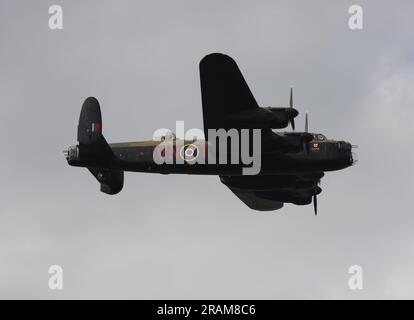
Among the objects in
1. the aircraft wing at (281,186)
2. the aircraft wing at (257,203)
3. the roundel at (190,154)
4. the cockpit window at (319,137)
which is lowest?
the aircraft wing at (257,203)

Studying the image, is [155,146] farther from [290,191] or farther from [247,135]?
[290,191]

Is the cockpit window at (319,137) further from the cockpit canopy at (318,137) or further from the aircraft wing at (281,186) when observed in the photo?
the aircraft wing at (281,186)

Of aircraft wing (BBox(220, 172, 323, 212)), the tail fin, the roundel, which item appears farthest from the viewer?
aircraft wing (BBox(220, 172, 323, 212))

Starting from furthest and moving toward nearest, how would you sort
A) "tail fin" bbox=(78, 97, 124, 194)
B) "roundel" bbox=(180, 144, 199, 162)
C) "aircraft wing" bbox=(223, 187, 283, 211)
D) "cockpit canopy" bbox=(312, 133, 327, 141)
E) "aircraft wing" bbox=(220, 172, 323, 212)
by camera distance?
"aircraft wing" bbox=(223, 187, 283, 211) < "aircraft wing" bbox=(220, 172, 323, 212) < "cockpit canopy" bbox=(312, 133, 327, 141) < "roundel" bbox=(180, 144, 199, 162) < "tail fin" bbox=(78, 97, 124, 194)

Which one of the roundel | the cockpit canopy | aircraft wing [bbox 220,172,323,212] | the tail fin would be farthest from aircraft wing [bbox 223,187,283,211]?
the tail fin

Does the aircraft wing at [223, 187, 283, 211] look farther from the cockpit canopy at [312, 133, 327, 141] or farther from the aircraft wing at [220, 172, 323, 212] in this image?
the cockpit canopy at [312, 133, 327, 141]

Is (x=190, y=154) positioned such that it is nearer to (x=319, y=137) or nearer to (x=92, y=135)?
(x=92, y=135)

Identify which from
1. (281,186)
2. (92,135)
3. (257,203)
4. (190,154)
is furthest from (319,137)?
(92,135)

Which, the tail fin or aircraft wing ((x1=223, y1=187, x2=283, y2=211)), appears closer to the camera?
the tail fin

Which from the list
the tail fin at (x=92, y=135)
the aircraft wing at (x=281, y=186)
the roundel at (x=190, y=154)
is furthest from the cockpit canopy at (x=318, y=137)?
the tail fin at (x=92, y=135)
